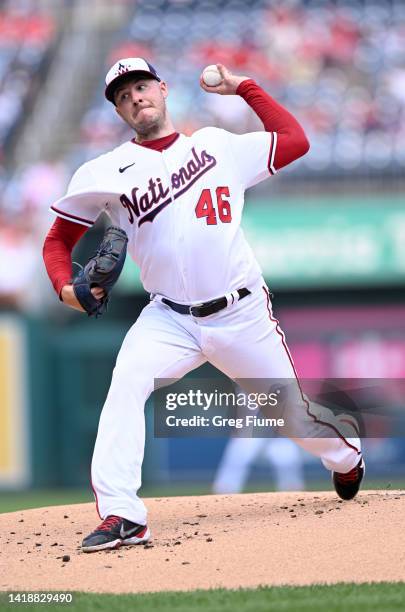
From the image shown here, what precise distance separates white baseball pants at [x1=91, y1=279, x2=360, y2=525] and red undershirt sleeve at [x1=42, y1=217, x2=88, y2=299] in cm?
36

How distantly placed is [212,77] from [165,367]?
45.8 inches

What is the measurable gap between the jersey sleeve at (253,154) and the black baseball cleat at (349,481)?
1.26m

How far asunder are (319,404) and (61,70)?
1066 cm

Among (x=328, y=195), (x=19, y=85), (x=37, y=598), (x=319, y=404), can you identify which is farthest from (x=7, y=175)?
(x=37, y=598)

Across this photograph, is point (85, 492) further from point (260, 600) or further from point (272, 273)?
point (260, 600)

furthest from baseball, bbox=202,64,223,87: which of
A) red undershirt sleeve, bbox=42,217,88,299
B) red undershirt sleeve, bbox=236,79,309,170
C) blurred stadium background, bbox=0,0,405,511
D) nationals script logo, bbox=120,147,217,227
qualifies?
blurred stadium background, bbox=0,0,405,511

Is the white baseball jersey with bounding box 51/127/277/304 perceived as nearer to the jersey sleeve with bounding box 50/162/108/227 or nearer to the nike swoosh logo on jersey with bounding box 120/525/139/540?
the jersey sleeve with bounding box 50/162/108/227

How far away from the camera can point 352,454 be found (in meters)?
4.71

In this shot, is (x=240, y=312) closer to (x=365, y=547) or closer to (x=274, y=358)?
(x=274, y=358)

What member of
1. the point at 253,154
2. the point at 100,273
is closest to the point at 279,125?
the point at 253,154

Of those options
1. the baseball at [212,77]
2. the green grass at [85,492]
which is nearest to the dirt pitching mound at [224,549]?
the baseball at [212,77]

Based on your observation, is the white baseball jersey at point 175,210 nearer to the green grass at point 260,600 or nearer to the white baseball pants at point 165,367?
the white baseball pants at point 165,367

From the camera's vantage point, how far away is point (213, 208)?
440cm

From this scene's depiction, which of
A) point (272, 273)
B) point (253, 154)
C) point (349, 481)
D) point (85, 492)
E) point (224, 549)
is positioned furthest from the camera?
point (272, 273)
